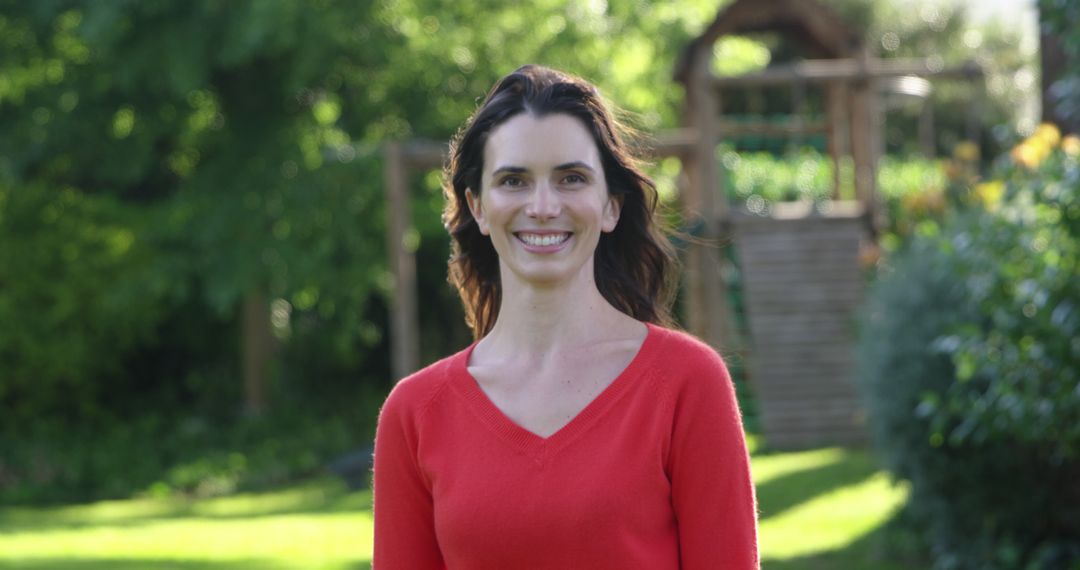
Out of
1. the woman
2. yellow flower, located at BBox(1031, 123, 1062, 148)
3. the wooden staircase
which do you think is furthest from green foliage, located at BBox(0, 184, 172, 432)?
the woman

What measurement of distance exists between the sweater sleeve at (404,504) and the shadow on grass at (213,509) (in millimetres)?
9669

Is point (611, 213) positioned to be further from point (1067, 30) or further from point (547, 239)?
point (1067, 30)

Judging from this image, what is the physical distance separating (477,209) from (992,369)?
3407 mm

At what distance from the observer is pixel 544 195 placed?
2691 mm

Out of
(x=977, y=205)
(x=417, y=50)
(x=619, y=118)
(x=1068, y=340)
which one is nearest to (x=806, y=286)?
(x=417, y=50)

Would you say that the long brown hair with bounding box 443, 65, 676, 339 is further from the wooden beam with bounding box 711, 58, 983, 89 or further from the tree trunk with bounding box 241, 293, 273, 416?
the tree trunk with bounding box 241, 293, 273, 416

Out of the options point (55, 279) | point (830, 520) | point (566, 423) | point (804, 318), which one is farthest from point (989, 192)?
point (55, 279)

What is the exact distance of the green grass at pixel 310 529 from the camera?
9203 millimetres

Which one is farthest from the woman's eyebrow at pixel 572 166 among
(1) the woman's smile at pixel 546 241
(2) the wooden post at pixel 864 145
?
(2) the wooden post at pixel 864 145

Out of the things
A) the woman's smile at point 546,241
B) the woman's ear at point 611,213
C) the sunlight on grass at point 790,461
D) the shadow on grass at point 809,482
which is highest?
the woman's ear at point 611,213

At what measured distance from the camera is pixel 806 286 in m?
14.7

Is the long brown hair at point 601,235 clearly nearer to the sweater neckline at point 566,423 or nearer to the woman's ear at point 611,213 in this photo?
the woman's ear at point 611,213

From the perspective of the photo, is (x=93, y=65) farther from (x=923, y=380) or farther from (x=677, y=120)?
(x=923, y=380)

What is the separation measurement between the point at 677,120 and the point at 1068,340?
1377cm
